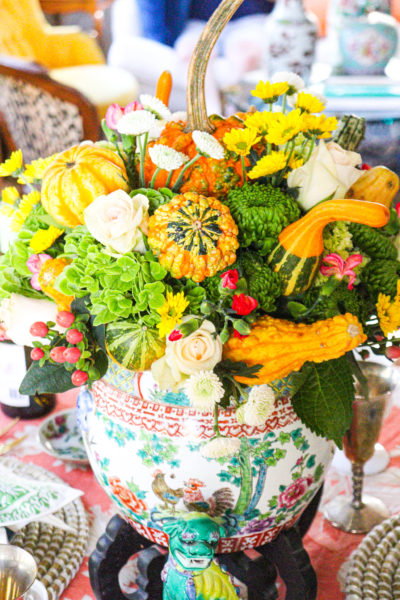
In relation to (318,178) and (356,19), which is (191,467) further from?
(356,19)

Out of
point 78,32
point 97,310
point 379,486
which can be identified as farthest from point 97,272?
point 78,32

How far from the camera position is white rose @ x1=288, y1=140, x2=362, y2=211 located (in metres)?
0.69

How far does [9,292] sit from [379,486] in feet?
1.94

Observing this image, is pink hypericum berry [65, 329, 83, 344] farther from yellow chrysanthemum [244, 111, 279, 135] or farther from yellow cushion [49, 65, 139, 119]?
yellow cushion [49, 65, 139, 119]

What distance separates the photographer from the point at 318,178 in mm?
692

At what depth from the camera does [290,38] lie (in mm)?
2404

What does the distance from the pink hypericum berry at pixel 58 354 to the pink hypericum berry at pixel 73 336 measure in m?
0.01

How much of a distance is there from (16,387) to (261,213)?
1.88ft

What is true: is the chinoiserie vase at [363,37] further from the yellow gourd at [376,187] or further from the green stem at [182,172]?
the green stem at [182,172]

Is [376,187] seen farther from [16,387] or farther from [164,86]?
[16,387]

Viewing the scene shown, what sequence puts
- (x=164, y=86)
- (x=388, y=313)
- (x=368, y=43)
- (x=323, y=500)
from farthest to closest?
(x=368, y=43) → (x=323, y=500) → (x=164, y=86) → (x=388, y=313)

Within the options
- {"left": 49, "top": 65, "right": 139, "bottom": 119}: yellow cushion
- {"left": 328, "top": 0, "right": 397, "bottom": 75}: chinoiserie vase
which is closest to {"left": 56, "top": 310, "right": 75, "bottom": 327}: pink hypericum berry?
{"left": 328, "top": 0, "right": 397, "bottom": 75}: chinoiserie vase

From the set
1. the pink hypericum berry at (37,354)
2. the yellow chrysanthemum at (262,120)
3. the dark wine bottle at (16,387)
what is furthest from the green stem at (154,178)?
the dark wine bottle at (16,387)

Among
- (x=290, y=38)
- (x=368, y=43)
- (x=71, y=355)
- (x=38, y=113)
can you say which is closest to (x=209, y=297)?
(x=71, y=355)
